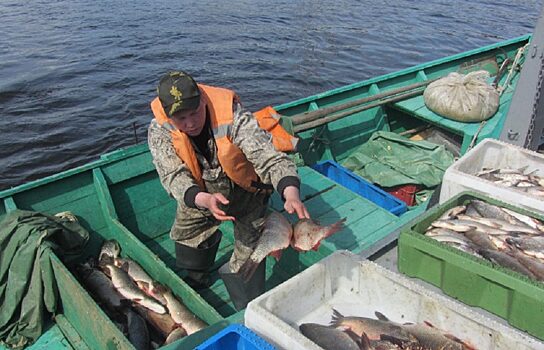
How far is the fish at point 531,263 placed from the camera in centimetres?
253

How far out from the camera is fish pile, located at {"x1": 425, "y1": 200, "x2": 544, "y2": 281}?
2.62m

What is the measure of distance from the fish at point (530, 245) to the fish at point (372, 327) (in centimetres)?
94

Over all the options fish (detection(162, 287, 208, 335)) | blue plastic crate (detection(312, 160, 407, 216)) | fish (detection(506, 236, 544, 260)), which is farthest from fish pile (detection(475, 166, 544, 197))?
fish (detection(162, 287, 208, 335))

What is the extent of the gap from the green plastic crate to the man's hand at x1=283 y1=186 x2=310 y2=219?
0.64 metres

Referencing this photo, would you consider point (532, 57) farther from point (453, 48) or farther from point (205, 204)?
point (453, 48)

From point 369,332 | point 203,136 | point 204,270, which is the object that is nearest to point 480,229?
point 369,332

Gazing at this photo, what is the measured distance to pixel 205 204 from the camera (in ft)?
10.7

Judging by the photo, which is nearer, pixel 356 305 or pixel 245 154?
pixel 356 305

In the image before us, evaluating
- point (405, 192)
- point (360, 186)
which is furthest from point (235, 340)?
point (405, 192)

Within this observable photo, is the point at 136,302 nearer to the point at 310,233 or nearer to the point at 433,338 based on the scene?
the point at 310,233

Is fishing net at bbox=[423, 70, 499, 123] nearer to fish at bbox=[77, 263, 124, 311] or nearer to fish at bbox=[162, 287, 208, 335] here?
fish at bbox=[162, 287, 208, 335]

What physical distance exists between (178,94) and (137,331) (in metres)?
2.08

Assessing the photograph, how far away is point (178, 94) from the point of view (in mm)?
3201

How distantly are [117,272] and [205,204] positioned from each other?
1800mm
